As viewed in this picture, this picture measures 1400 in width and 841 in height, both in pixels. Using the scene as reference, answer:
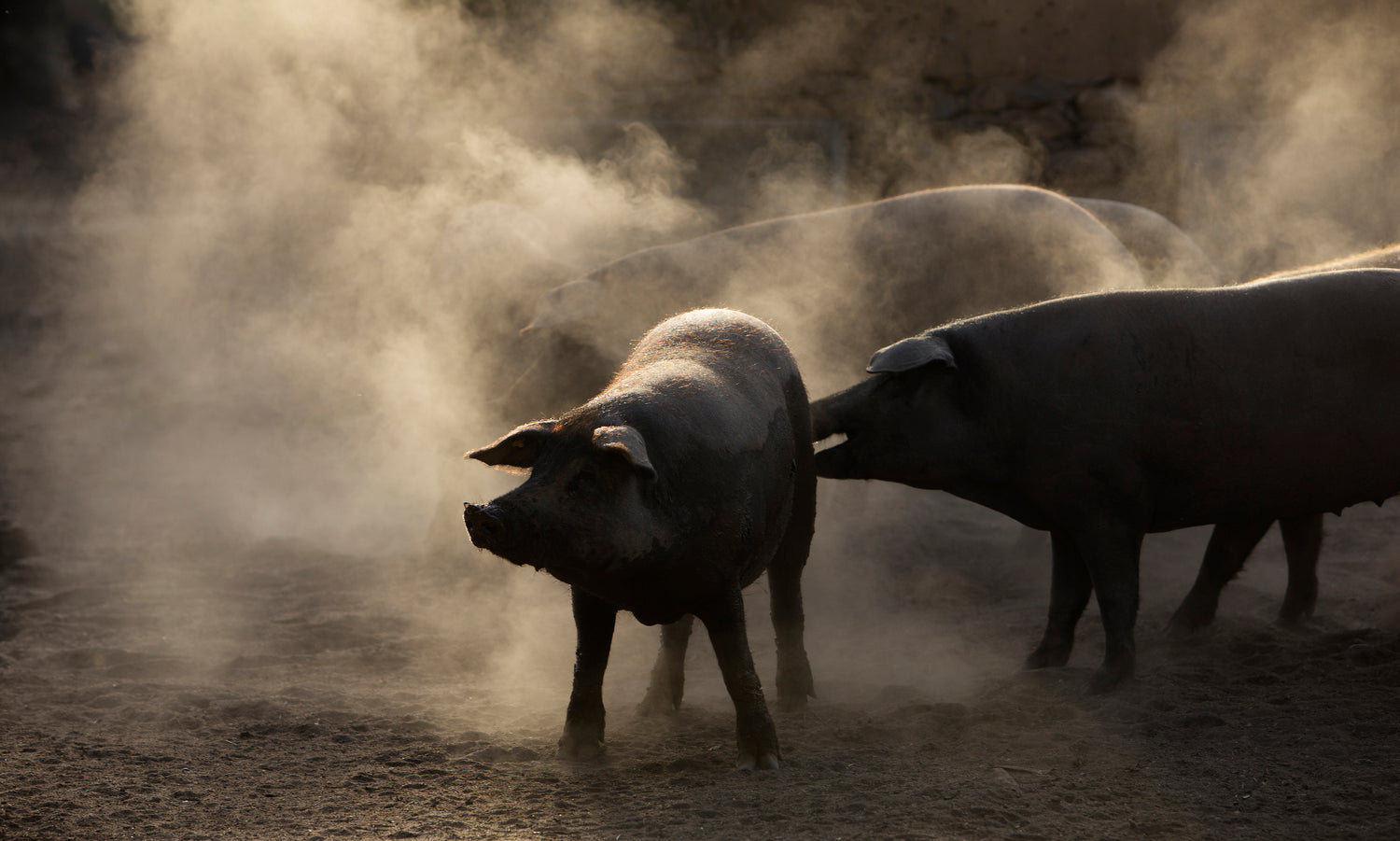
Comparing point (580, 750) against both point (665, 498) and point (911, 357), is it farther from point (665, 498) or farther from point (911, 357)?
point (911, 357)

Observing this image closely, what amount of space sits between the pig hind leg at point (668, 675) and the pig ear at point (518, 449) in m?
0.96

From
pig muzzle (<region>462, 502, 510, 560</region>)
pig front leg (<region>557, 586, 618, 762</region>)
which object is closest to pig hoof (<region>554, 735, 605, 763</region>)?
pig front leg (<region>557, 586, 618, 762</region>)

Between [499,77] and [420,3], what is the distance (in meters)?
0.87

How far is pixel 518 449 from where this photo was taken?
357cm

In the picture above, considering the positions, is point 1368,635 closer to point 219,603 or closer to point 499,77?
point 219,603

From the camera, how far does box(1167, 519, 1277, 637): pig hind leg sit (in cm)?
508

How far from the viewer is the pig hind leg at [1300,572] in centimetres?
525

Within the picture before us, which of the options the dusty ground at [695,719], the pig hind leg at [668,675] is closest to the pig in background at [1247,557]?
the dusty ground at [695,719]

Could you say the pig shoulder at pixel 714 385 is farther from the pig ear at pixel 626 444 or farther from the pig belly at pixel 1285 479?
the pig belly at pixel 1285 479

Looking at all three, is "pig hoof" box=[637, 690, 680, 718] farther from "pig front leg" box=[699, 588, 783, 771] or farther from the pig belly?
the pig belly

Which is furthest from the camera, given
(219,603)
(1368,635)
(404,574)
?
(404,574)

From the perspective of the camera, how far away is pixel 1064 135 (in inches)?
429

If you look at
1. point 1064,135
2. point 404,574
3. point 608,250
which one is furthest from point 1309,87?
point 404,574

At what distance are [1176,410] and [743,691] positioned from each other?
73.3 inches
